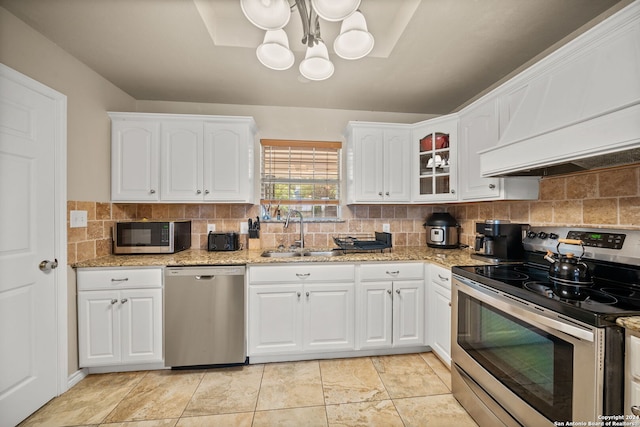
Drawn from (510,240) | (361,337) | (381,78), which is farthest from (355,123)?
(361,337)

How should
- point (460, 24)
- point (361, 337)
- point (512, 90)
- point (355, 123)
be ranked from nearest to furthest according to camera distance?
point (460, 24), point (512, 90), point (361, 337), point (355, 123)

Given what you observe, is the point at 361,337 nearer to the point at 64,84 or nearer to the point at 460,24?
the point at 460,24

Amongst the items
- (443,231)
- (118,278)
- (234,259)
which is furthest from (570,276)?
(118,278)

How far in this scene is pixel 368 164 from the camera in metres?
2.54

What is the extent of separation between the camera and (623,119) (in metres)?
1.02

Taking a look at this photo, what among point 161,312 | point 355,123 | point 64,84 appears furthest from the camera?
point 355,123

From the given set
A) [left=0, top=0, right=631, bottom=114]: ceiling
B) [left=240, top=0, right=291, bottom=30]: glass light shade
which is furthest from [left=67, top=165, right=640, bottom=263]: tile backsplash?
[left=240, top=0, right=291, bottom=30]: glass light shade

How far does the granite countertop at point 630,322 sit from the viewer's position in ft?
2.87

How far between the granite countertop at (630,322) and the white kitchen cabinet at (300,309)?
1.49 meters

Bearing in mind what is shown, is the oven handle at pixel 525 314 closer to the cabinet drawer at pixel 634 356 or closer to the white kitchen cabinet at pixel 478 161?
the cabinet drawer at pixel 634 356

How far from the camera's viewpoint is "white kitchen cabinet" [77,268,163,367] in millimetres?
1905

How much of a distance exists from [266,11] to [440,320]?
237 cm

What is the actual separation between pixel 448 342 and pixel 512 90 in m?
1.91

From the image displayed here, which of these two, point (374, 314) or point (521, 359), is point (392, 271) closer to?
point (374, 314)
